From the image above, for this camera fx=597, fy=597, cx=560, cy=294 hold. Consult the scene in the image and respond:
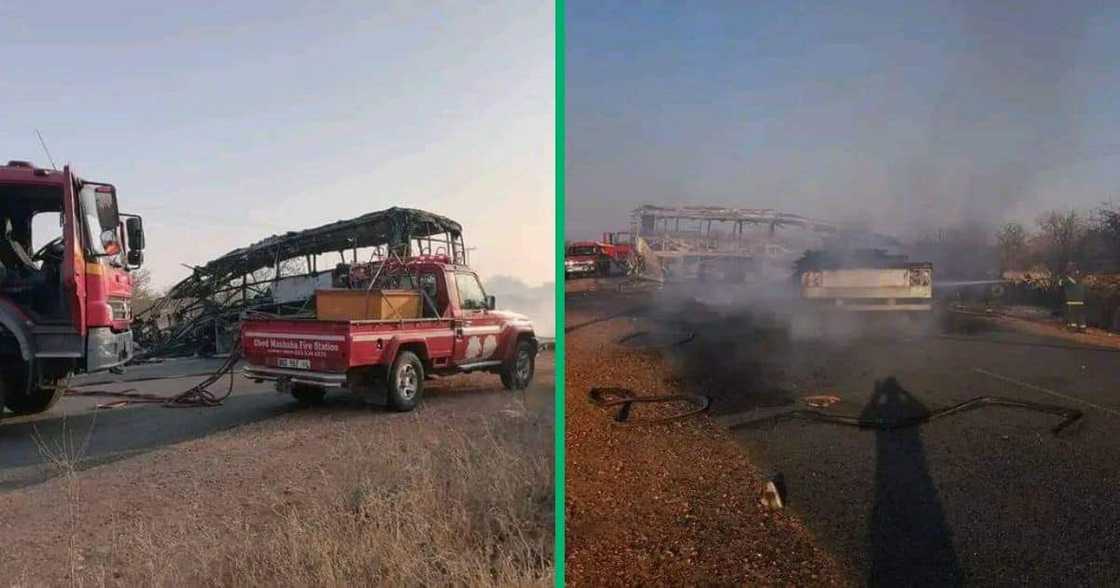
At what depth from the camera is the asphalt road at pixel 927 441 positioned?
72.2 inches

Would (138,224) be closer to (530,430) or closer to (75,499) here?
(75,499)

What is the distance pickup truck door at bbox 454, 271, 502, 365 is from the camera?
2.63 meters

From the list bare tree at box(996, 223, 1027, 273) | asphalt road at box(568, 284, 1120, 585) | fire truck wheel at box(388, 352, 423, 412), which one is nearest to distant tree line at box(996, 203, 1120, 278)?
bare tree at box(996, 223, 1027, 273)

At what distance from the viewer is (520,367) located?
7.72 feet

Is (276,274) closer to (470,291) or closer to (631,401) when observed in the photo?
(470,291)

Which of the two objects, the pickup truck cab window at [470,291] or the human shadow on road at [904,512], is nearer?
the human shadow on road at [904,512]

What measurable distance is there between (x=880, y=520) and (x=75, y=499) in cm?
288

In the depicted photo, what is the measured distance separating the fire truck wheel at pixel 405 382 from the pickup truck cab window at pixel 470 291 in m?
0.88

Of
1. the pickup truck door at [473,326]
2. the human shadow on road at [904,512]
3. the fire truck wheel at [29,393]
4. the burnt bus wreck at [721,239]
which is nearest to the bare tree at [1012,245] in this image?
the human shadow on road at [904,512]

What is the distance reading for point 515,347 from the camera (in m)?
2.33

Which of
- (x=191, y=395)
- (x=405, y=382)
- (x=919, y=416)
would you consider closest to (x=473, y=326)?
(x=405, y=382)

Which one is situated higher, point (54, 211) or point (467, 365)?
point (54, 211)

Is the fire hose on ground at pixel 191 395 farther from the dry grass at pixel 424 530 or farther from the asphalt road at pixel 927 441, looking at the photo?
the asphalt road at pixel 927 441

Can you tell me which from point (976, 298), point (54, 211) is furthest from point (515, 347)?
point (54, 211)
